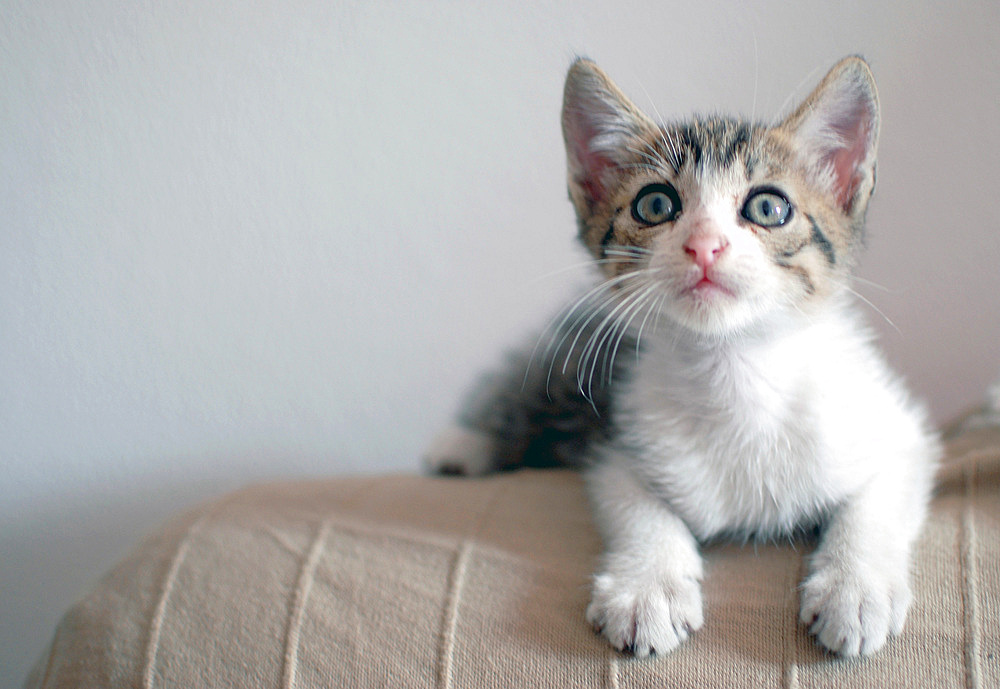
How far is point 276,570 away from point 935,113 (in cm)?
121

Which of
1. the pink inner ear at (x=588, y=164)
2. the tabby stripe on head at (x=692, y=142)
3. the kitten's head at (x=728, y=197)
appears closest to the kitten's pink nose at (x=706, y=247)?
the kitten's head at (x=728, y=197)

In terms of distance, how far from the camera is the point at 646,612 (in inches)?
28.0

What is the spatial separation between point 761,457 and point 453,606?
0.42 meters

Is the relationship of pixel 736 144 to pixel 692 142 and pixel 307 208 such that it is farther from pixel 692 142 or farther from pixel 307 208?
pixel 307 208

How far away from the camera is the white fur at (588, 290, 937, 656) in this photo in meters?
0.78

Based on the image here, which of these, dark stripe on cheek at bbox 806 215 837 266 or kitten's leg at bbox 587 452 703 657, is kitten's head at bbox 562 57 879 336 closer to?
dark stripe on cheek at bbox 806 215 837 266


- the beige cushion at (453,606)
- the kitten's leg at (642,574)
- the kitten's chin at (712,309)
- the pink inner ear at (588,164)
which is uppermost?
the pink inner ear at (588,164)

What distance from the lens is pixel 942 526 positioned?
31.8 inches

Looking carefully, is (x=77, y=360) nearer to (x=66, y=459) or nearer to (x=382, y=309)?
(x=66, y=459)

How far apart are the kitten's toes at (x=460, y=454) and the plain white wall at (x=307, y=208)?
0.20 metres

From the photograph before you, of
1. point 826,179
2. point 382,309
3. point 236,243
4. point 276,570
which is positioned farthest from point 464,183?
point 276,570

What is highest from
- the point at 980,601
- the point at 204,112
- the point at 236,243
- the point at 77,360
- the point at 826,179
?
the point at 204,112

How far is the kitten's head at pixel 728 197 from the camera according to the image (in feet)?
2.45

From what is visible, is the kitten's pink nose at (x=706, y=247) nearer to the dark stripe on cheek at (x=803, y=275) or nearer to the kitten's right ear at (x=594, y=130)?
the dark stripe on cheek at (x=803, y=275)
